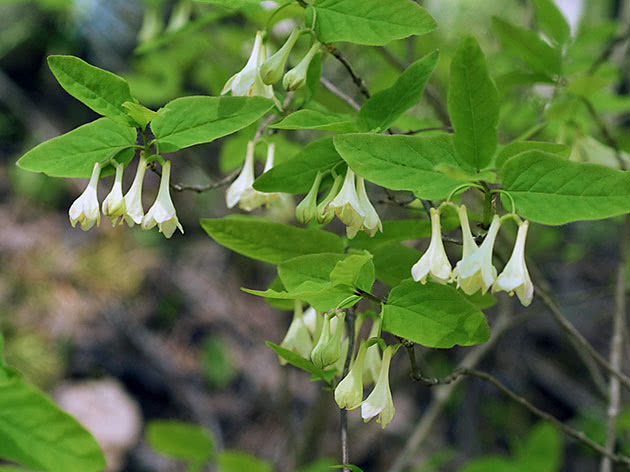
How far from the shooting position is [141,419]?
2.71m

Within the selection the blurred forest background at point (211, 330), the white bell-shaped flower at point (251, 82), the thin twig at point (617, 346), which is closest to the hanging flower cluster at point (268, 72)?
the white bell-shaped flower at point (251, 82)

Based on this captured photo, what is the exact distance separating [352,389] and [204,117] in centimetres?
35

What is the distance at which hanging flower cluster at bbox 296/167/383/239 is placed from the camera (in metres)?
0.64

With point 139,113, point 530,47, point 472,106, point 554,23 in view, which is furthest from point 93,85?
point 554,23

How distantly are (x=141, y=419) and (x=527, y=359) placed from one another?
7.00 ft

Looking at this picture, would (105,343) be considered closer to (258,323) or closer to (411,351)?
(258,323)

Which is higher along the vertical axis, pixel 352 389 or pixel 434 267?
pixel 434 267

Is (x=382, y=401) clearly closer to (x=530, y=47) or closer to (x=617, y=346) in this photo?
(x=530, y=47)

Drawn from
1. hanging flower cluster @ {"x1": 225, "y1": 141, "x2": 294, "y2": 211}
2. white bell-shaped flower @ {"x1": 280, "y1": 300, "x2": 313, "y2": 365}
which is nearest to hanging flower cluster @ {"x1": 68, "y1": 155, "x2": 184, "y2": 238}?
hanging flower cluster @ {"x1": 225, "y1": 141, "x2": 294, "y2": 211}

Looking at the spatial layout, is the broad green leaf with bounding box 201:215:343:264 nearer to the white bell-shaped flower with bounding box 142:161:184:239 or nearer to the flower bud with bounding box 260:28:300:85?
the white bell-shaped flower with bounding box 142:161:184:239

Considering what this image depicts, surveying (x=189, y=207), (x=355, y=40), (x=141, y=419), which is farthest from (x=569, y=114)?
(x=189, y=207)

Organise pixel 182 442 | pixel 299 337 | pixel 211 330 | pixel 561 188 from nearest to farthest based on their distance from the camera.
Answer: pixel 561 188 < pixel 299 337 < pixel 182 442 < pixel 211 330

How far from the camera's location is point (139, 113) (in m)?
0.60

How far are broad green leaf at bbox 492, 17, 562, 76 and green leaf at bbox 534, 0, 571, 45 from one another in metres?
0.09
